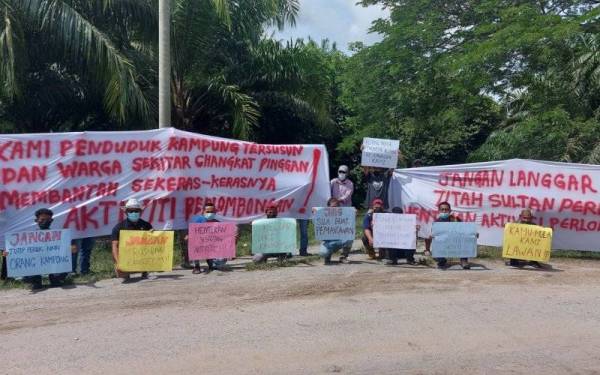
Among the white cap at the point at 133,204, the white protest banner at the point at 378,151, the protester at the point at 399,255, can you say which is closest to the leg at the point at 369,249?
the protester at the point at 399,255

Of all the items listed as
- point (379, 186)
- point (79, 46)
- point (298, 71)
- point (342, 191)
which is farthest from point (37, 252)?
point (298, 71)

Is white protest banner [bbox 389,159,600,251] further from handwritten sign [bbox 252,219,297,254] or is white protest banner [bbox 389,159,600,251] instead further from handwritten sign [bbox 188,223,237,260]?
handwritten sign [bbox 188,223,237,260]

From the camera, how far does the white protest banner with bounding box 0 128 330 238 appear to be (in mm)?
9086

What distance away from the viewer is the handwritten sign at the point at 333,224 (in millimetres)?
10039

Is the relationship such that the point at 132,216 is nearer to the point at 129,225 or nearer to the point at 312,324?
the point at 129,225

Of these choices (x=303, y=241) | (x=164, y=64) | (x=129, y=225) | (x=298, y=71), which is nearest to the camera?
(x=129, y=225)

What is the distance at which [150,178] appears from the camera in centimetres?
989

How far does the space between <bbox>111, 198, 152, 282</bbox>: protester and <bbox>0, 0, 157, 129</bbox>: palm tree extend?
3.87 meters

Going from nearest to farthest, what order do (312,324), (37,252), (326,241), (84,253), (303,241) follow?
(312,324), (37,252), (84,253), (326,241), (303,241)

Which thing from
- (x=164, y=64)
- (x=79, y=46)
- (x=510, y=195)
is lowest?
(x=510, y=195)

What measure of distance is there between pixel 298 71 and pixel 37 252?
9.80 metres

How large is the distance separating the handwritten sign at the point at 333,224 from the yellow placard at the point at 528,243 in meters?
2.42

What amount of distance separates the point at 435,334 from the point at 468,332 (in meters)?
0.35

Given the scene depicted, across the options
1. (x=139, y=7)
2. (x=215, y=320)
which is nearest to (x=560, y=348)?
(x=215, y=320)
